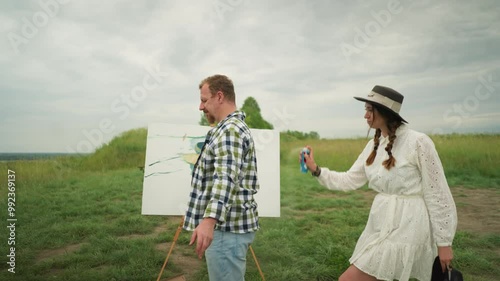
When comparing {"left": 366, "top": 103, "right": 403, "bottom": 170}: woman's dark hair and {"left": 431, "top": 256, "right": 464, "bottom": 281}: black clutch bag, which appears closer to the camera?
{"left": 431, "top": 256, "right": 464, "bottom": 281}: black clutch bag

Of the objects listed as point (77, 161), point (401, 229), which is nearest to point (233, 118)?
point (401, 229)

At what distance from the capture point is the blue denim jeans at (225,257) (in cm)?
163

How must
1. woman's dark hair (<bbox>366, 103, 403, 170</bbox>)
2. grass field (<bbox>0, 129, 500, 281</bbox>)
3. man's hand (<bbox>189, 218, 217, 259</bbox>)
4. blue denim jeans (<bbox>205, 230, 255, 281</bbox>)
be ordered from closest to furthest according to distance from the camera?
man's hand (<bbox>189, 218, 217, 259</bbox>)
blue denim jeans (<bbox>205, 230, 255, 281</bbox>)
woman's dark hair (<bbox>366, 103, 403, 170</bbox>)
grass field (<bbox>0, 129, 500, 281</bbox>)

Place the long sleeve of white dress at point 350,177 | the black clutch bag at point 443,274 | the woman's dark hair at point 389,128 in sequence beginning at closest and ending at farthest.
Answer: the black clutch bag at point 443,274 < the woman's dark hair at point 389,128 < the long sleeve of white dress at point 350,177

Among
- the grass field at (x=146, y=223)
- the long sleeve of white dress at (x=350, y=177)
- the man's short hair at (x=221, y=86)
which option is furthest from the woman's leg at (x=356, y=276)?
the grass field at (x=146, y=223)

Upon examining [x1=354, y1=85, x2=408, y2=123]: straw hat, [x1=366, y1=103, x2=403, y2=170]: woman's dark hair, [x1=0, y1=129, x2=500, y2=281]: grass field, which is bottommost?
[x1=0, y1=129, x2=500, y2=281]: grass field

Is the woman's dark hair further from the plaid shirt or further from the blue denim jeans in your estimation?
the blue denim jeans

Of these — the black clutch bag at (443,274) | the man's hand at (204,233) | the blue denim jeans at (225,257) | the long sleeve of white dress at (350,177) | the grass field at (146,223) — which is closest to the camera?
the man's hand at (204,233)

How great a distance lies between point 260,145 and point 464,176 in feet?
17.0

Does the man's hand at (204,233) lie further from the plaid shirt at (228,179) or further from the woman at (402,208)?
the woman at (402,208)

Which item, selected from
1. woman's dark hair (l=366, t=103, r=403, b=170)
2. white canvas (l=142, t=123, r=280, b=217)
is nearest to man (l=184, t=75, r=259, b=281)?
woman's dark hair (l=366, t=103, r=403, b=170)

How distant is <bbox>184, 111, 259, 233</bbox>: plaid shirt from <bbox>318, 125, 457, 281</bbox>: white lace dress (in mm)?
663

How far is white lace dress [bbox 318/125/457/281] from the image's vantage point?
1.74m

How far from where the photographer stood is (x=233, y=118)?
170cm
